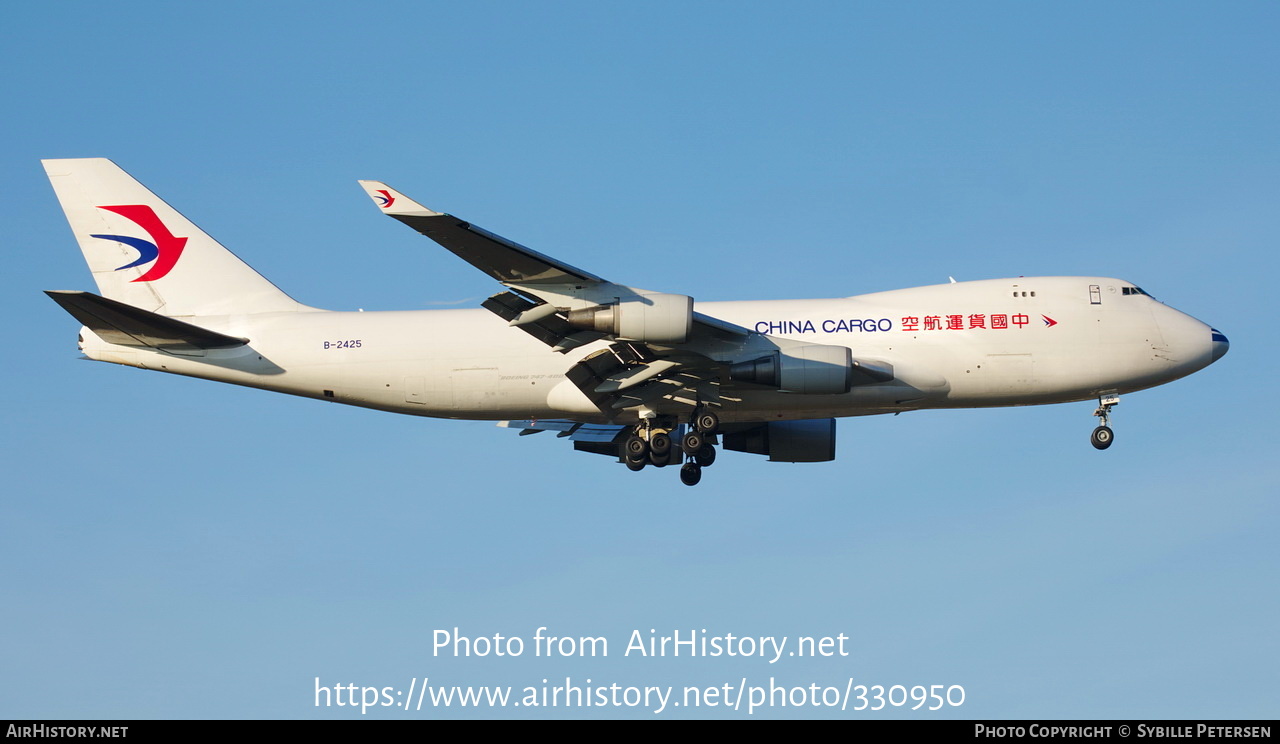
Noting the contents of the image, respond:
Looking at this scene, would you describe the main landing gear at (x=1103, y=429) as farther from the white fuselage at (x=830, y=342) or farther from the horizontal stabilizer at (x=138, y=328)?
the horizontal stabilizer at (x=138, y=328)

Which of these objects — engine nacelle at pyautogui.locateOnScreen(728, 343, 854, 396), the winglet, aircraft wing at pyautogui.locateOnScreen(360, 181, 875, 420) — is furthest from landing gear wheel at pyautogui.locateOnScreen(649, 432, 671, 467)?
the winglet

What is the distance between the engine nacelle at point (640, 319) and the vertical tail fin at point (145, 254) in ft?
35.1

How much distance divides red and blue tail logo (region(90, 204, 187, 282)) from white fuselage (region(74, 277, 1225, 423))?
291 centimetres

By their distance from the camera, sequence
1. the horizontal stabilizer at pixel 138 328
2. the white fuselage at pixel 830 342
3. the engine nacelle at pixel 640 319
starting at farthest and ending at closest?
1. the white fuselage at pixel 830 342
2. the horizontal stabilizer at pixel 138 328
3. the engine nacelle at pixel 640 319

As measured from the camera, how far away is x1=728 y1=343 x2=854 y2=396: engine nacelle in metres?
33.8

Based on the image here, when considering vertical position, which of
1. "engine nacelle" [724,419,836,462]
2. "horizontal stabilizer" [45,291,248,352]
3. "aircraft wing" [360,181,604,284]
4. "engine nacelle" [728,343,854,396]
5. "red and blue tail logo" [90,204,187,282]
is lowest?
"engine nacelle" [724,419,836,462]

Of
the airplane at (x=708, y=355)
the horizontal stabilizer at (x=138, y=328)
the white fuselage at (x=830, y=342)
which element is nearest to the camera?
the horizontal stabilizer at (x=138, y=328)

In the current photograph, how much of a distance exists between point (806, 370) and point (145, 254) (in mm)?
19113

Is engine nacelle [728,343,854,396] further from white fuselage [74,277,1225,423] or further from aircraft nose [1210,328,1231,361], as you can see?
aircraft nose [1210,328,1231,361]

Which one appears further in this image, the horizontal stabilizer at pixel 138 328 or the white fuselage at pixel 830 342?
the white fuselage at pixel 830 342

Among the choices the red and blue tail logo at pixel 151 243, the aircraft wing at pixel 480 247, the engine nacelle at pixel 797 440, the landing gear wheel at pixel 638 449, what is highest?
the red and blue tail logo at pixel 151 243

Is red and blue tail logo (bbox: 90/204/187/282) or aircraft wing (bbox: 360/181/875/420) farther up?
red and blue tail logo (bbox: 90/204/187/282)

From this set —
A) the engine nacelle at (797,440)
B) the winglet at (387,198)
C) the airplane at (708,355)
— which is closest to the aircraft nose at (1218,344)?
the airplane at (708,355)

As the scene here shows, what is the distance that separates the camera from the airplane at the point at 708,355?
3491 centimetres
